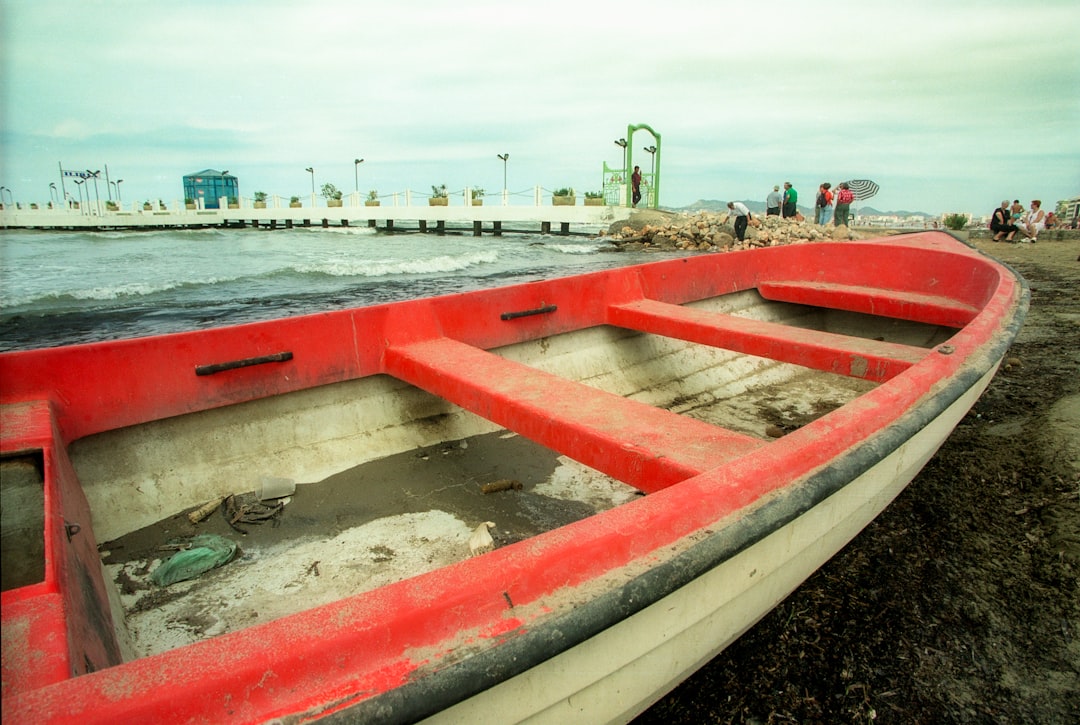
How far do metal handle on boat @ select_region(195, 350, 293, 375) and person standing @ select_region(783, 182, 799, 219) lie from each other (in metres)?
20.5

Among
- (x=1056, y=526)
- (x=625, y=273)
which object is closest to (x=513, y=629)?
(x=1056, y=526)

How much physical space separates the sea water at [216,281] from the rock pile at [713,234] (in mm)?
1436

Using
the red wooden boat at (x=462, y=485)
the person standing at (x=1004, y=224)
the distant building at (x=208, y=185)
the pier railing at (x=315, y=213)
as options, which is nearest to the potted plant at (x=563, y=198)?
the pier railing at (x=315, y=213)

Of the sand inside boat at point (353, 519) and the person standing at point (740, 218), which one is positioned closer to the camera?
the sand inside boat at point (353, 519)

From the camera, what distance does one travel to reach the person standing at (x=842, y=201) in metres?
19.1

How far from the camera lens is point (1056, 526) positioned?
244cm

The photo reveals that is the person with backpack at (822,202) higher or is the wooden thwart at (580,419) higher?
the person with backpack at (822,202)

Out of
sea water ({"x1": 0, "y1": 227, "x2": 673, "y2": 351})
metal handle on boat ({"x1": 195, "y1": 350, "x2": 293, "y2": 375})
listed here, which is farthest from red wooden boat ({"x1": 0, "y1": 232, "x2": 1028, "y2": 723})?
sea water ({"x1": 0, "y1": 227, "x2": 673, "y2": 351})

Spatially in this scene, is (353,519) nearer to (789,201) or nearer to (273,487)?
(273,487)

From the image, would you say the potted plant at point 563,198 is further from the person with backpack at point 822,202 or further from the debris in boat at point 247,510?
the debris in boat at point 247,510

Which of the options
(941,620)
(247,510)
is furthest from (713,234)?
(247,510)

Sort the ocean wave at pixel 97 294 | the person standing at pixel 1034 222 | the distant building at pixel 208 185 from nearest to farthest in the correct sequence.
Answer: the ocean wave at pixel 97 294 < the person standing at pixel 1034 222 < the distant building at pixel 208 185

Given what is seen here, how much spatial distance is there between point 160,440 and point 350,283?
32.7 ft

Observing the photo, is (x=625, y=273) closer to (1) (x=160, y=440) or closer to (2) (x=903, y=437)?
(2) (x=903, y=437)
